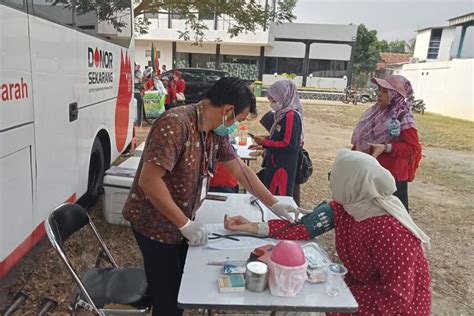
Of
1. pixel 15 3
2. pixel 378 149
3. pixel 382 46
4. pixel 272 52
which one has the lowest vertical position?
pixel 378 149

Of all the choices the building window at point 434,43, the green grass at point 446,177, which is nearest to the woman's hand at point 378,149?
the green grass at point 446,177

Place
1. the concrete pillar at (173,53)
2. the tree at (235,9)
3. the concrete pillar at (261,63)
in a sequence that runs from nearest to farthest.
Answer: the tree at (235,9) → the concrete pillar at (173,53) → the concrete pillar at (261,63)

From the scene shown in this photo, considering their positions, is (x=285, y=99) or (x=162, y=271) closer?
(x=162, y=271)

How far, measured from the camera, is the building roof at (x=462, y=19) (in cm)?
1906

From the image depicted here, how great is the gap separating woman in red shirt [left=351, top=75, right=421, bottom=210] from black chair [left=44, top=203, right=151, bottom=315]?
6.69 ft

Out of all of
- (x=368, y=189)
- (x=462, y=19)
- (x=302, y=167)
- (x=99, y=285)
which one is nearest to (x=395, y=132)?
(x=302, y=167)

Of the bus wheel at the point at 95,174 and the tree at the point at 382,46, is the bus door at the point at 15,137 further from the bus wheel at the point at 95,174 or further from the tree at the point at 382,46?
the tree at the point at 382,46

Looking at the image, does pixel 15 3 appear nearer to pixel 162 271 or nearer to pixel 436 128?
pixel 162 271

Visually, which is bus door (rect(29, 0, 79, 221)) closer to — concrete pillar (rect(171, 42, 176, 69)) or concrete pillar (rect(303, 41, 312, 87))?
concrete pillar (rect(171, 42, 176, 69))

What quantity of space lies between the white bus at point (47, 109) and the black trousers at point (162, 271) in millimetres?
804

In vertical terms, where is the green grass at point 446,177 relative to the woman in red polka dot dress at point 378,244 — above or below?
below

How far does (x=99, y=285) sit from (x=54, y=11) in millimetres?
1803

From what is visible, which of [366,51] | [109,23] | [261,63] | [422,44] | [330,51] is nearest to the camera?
[109,23]

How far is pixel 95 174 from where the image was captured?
3.75 metres
